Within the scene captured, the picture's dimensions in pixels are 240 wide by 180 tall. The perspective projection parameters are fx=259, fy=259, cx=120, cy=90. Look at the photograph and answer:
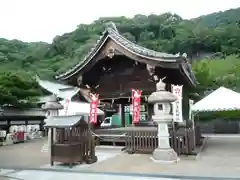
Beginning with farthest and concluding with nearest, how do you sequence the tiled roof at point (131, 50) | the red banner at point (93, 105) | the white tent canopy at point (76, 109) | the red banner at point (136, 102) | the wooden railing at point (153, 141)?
the white tent canopy at point (76, 109) < the red banner at point (93, 105) < the red banner at point (136, 102) < the tiled roof at point (131, 50) < the wooden railing at point (153, 141)

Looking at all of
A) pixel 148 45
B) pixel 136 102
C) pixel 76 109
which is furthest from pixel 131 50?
pixel 148 45

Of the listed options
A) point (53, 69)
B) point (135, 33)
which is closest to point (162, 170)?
point (53, 69)

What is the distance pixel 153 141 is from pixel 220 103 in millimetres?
4341

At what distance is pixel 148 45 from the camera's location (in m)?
53.7

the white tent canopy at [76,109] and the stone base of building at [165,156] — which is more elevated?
the white tent canopy at [76,109]

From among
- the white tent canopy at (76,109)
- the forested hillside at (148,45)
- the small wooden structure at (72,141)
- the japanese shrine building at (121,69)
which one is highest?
the forested hillside at (148,45)

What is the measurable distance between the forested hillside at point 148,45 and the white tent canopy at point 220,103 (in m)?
15.5

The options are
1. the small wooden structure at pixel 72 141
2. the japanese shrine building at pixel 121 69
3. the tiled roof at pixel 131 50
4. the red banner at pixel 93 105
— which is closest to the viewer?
the small wooden structure at pixel 72 141

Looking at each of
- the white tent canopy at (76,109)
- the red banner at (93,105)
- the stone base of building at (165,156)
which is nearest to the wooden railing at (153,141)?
the stone base of building at (165,156)

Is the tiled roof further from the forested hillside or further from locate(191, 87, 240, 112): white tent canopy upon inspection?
the forested hillside

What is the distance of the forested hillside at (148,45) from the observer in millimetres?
43094

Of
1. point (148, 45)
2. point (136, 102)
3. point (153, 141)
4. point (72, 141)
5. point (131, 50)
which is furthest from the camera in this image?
point (148, 45)

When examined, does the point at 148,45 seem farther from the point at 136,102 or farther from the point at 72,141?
the point at 72,141

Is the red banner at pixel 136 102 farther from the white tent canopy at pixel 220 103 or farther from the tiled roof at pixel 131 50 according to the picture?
the white tent canopy at pixel 220 103
